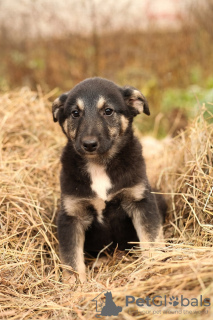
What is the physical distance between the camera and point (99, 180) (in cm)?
406

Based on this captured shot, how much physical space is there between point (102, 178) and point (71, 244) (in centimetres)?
76

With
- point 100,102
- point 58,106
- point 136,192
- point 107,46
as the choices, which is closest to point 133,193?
point 136,192

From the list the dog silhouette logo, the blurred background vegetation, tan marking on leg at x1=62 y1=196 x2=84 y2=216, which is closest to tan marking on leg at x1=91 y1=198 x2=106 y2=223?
tan marking on leg at x1=62 y1=196 x2=84 y2=216

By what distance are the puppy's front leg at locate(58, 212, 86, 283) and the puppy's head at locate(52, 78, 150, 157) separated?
73 centimetres

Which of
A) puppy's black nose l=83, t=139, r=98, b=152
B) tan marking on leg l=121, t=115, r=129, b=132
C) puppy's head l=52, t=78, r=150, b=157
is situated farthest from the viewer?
tan marking on leg l=121, t=115, r=129, b=132

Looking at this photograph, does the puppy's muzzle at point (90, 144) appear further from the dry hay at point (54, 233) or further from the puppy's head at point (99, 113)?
the dry hay at point (54, 233)

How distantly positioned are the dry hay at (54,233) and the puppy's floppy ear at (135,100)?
34.8 inches

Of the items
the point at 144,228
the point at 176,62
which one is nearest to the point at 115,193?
the point at 144,228

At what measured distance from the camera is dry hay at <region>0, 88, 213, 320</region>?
2.72m

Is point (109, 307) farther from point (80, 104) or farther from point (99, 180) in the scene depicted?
point (80, 104)

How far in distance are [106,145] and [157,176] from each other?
5.95 ft

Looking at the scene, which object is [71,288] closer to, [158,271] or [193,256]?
[158,271]

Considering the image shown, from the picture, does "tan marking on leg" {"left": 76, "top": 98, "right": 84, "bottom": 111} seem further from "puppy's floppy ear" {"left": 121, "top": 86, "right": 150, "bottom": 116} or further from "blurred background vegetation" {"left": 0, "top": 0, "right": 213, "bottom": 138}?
"blurred background vegetation" {"left": 0, "top": 0, "right": 213, "bottom": 138}

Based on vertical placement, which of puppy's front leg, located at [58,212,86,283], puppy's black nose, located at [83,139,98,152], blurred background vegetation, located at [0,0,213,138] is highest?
blurred background vegetation, located at [0,0,213,138]
